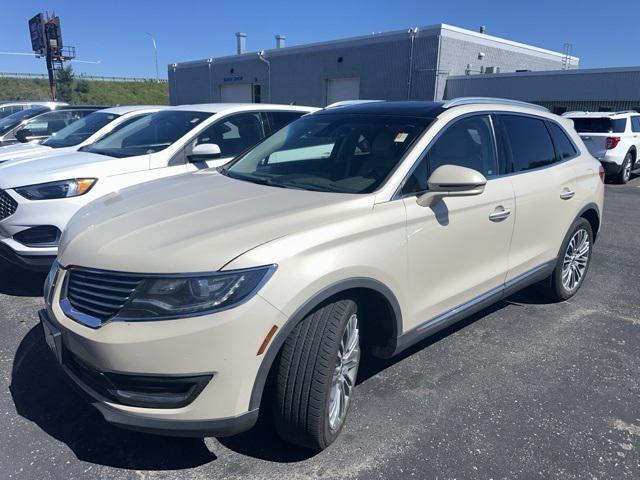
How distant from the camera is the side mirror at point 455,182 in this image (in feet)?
8.98

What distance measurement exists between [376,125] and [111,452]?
2495mm

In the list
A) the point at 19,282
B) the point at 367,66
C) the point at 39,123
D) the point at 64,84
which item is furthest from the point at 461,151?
the point at 64,84

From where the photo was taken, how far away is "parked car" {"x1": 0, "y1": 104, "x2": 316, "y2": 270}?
4305 millimetres

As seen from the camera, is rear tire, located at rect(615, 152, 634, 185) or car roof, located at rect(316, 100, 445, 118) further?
rear tire, located at rect(615, 152, 634, 185)

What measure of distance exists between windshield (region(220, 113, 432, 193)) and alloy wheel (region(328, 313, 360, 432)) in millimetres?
790

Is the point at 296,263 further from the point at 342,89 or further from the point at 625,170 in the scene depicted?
the point at 342,89

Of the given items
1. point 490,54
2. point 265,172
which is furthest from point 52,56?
point 265,172

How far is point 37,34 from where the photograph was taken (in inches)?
1438

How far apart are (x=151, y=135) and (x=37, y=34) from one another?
38496 mm

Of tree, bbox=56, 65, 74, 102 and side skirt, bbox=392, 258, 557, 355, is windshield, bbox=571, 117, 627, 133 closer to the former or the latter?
side skirt, bbox=392, 258, 557, 355

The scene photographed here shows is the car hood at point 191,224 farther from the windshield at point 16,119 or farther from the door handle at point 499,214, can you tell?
the windshield at point 16,119

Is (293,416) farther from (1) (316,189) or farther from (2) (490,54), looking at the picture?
(2) (490,54)

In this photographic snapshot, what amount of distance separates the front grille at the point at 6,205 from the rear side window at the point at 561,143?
15.3 feet

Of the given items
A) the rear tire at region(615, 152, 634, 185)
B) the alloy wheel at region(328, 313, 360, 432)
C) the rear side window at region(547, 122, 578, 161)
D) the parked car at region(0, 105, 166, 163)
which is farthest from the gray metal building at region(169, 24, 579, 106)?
the alloy wheel at region(328, 313, 360, 432)
